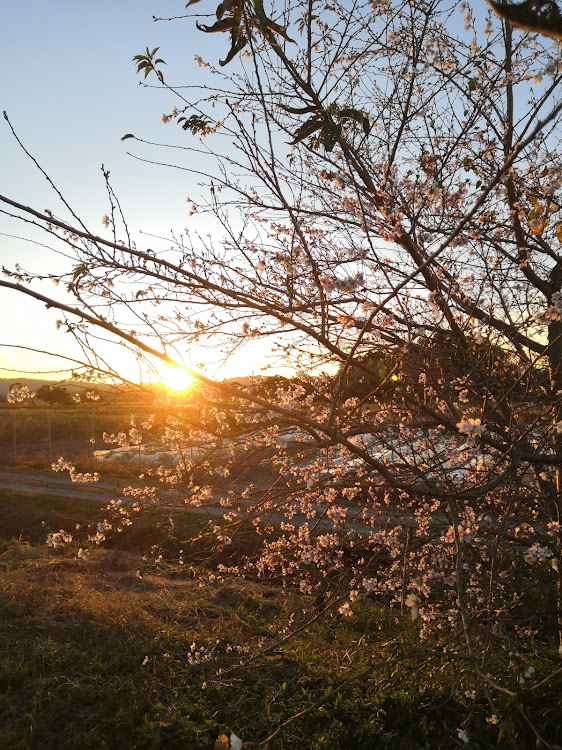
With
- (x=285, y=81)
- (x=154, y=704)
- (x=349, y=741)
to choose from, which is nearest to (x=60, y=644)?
(x=154, y=704)

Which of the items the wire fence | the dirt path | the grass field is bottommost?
the grass field

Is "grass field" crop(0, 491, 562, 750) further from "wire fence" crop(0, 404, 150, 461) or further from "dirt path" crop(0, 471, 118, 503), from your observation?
"wire fence" crop(0, 404, 150, 461)

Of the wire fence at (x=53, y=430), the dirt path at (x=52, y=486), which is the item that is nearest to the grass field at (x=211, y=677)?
the dirt path at (x=52, y=486)

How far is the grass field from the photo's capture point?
360 cm

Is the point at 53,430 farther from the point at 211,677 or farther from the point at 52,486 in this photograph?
the point at 211,677

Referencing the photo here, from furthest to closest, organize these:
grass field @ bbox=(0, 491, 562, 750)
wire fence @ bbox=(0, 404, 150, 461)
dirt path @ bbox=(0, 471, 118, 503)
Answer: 1. wire fence @ bbox=(0, 404, 150, 461)
2. dirt path @ bbox=(0, 471, 118, 503)
3. grass field @ bbox=(0, 491, 562, 750)

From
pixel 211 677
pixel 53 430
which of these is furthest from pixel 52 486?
pixel 53 430

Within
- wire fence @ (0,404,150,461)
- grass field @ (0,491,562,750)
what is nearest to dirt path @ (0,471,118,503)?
grass field @ (0,491,562,750)

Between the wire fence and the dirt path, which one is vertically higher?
the wire fence

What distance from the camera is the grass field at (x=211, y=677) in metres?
3.60

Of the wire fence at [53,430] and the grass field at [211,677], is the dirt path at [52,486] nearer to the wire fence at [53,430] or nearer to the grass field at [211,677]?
the grass field at [211,677]

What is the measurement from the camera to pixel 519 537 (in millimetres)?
4059

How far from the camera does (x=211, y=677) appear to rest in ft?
13.3

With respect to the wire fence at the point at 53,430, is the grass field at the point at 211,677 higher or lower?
lower
